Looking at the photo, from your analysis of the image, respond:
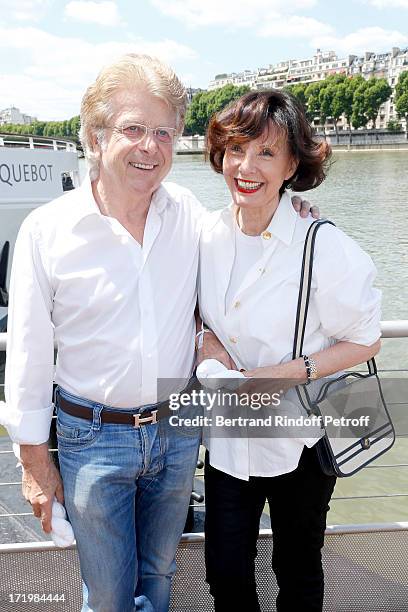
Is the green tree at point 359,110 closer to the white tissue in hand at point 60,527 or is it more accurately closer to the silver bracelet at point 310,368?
the silver bracelet at point 310,368

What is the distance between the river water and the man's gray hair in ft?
1.47

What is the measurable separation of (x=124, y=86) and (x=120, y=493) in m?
1.11

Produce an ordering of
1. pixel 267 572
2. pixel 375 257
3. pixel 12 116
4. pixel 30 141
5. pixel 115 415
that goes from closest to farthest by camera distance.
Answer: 1. pixel 115 415
2. pixel 267 572
3. pixel 30 141
4. pixel 375 257
5. pixel 12 116

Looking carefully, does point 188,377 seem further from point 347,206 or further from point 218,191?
point 218,191

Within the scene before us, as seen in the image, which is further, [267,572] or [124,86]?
[267,572]

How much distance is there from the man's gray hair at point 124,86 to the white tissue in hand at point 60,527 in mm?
1014

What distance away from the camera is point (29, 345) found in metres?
1.73

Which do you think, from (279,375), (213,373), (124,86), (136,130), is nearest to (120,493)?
(213,373)

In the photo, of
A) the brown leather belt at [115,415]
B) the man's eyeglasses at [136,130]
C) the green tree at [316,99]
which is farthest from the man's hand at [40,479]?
the green tree at [316,99]

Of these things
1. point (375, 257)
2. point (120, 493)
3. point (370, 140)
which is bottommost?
point (375, 257)

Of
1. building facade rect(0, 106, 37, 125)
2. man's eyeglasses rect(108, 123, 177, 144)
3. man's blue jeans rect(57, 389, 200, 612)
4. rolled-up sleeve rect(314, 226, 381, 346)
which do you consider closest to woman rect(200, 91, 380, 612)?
rolled-up sleeve rect(314, 226, 381, 346)

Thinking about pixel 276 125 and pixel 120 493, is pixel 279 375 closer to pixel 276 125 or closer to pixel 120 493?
pixel 120 493

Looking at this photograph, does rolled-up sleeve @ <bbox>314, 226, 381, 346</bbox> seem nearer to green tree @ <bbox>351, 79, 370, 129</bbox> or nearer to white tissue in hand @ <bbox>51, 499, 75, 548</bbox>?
white tissue in hand @ <bbox>51, 499, 75, 548</bbox>

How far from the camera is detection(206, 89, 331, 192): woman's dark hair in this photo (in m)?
1.83
